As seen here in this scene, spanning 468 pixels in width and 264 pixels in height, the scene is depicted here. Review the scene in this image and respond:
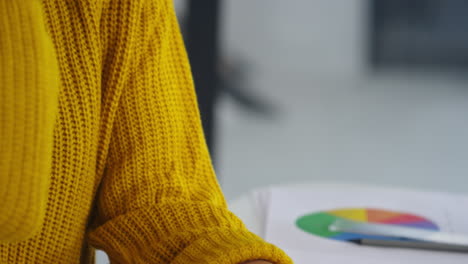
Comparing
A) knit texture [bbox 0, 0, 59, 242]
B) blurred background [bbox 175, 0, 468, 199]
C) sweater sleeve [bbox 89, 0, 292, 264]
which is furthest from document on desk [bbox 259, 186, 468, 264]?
blurred background [bbox 175, 0, 468, 199]

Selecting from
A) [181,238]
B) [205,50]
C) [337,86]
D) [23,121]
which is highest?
[23,121]

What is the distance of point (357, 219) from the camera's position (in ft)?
2.33

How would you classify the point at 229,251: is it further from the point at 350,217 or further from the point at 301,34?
the point at 301,34

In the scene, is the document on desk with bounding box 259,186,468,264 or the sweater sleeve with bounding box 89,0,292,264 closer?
the sweater sleeve with bounding box 89,0,292,264

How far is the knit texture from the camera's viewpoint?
14.8 inches

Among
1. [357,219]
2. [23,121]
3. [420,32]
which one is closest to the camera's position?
[23,121]

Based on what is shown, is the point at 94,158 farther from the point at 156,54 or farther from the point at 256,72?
the point at 256,72

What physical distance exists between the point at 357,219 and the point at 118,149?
0.91 feet

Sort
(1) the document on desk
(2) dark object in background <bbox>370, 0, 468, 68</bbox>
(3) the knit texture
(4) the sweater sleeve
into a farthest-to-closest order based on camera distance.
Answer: (2) dark object in background <bbox>370, 0, 468, 68</bbox> → (1) the document on desk → (4) the sweater sleeve → (3) the knit texture

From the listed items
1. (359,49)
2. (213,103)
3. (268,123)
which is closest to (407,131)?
(359,49)

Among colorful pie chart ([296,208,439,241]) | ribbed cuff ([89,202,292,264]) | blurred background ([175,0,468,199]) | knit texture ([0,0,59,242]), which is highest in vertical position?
knit texture ([0,0,59,242])

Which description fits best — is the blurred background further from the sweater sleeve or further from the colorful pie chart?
the sweater sleeve

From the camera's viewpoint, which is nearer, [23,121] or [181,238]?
[23,121]

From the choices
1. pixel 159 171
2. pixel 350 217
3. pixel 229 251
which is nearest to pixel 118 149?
pixel 159 171
